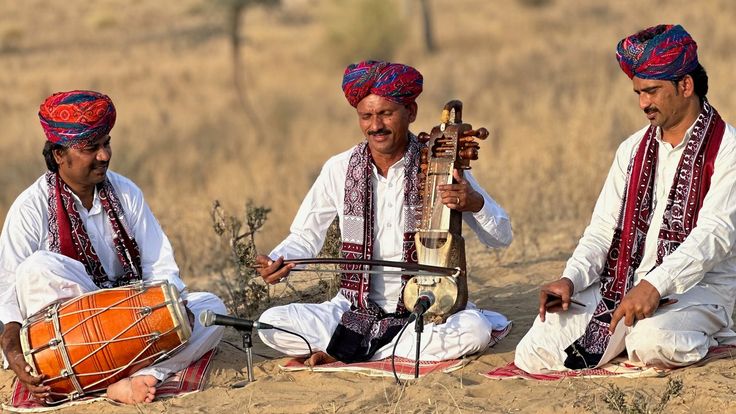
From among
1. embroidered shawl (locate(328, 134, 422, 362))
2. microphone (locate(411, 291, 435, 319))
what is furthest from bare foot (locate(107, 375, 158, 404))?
microphone (locate(411, 291, 435, 319))

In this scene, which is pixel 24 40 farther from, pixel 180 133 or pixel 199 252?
pixel 199 252

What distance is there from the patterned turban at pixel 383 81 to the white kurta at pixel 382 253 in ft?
1.24

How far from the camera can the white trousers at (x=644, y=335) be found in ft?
16.3

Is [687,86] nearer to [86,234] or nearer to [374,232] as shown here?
[374,232]

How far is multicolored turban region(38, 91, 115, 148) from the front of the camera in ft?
18.2

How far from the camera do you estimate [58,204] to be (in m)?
5.67

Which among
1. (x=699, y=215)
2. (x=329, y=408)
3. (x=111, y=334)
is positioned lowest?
(x=329, y=408)

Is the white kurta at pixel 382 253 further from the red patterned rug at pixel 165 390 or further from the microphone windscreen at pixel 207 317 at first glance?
the microphone windscreen at pixel 207 317

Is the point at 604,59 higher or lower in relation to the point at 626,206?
higher

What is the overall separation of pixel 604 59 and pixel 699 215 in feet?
48.3

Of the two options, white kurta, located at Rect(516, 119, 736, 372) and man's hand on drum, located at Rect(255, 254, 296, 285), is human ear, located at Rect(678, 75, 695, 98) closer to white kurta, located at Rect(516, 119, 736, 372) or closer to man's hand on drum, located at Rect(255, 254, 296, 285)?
white kurta, located at Rect(516, 119, 736, 372)


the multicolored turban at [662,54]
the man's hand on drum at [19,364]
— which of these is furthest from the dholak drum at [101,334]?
the multicolored turban at [662,54]

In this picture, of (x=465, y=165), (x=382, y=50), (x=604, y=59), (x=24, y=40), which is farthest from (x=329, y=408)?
(x=24, y=40)

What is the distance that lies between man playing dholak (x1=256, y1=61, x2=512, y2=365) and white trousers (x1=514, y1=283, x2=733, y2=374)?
355 millimetres
